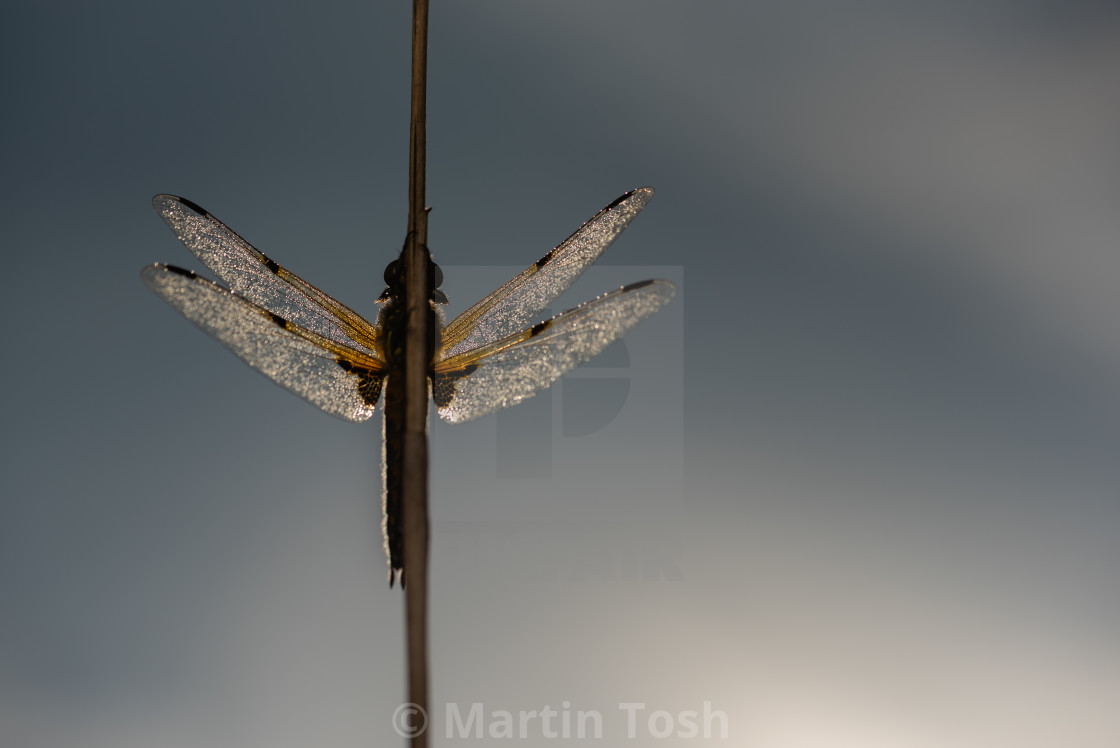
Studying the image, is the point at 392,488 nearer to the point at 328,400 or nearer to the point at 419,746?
the point at 328,400

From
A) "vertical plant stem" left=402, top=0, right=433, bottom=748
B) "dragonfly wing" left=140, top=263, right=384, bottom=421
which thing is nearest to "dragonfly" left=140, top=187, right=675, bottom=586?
"dragonfly wing" left=140, top=263, right=384, bottom=421

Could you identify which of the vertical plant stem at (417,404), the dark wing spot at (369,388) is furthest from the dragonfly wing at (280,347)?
the vertical plant stem at (417,404)

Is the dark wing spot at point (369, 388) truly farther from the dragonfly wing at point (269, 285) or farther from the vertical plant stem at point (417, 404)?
the vertical plant stem at point (417, 404)

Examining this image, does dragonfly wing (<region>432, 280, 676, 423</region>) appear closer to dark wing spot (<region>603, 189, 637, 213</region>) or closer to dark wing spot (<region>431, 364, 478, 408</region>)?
dark wing spot (<region>431, 364, 478, 408</region>)

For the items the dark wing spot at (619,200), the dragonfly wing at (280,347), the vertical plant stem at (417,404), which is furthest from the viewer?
the dark wing spot at (619,200)

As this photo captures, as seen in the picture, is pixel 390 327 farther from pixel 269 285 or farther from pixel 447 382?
pixel 269 285

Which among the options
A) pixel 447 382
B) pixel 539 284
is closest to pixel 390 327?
pixel 447 382
